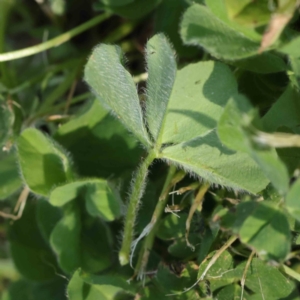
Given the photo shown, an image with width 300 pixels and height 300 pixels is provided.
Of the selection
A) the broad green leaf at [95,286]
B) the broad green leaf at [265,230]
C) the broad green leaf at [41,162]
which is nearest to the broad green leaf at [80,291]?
the broad green leaf at [95,286]

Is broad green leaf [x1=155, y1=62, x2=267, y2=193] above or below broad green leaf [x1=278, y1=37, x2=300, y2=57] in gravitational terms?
below

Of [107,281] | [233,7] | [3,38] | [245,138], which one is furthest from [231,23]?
[3,38]


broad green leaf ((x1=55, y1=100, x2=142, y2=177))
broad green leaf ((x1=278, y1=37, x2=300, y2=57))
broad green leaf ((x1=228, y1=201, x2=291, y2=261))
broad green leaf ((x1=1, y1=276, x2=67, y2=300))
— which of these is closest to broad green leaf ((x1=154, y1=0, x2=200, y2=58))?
broad green leaf ((x1=55, y1=100, x2=142, y2=177))

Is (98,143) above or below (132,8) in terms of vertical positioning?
below

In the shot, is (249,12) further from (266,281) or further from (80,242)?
(80,242)

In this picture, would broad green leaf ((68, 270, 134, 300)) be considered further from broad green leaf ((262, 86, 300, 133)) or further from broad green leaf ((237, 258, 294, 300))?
broad green leaf ((262, 86, 300, 133))

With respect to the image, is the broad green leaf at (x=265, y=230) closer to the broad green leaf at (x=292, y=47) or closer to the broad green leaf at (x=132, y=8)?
the broad green leaf at (x=292, y=47)

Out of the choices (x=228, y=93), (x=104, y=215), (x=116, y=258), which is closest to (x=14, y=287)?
(x=116, y=258)
